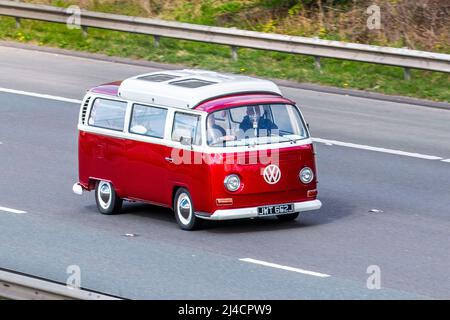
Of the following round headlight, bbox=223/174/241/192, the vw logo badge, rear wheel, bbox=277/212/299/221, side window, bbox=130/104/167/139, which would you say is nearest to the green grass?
rear wheel, bbox=277/212/299/221

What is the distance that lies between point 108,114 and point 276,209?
275 centimetres

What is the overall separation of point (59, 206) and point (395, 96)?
29.6 ft

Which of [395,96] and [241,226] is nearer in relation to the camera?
[241,226]

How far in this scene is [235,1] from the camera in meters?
30.7

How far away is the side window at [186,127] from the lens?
49.0 feet

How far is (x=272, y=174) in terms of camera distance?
48.8 feet

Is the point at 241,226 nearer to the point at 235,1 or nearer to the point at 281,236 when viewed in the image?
the point at 281,236

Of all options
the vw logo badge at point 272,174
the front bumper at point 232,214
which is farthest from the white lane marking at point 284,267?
the vw logo badge at point 272,174

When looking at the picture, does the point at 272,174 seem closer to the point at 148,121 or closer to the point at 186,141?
the point at 186,141

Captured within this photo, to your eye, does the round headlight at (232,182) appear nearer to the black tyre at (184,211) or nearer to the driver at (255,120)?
the black tyre at (184,211)

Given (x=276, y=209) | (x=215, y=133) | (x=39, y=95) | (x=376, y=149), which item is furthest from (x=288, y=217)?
(x=39, y=95)

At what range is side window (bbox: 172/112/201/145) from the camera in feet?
49.0
